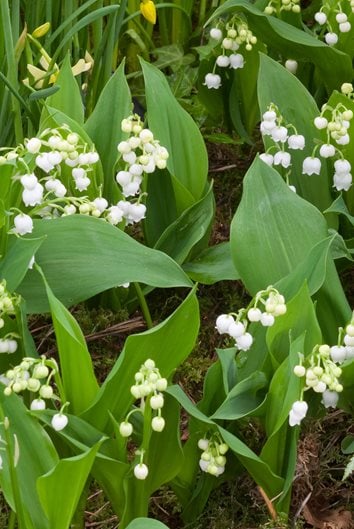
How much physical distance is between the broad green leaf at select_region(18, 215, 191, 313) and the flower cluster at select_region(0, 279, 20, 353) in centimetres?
15

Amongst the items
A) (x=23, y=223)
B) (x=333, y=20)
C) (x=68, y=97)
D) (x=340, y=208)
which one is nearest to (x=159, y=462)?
(x=23, y=223)

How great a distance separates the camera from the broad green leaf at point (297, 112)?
2484 millimetres

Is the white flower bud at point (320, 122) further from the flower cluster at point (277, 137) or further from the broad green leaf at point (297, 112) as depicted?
the broad green leaf at point (297, 112)

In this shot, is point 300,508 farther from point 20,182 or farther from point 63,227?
point 20,182

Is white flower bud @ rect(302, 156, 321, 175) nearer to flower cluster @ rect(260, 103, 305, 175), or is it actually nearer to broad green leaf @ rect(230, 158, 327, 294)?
flower cluster @ rect(260, 103, 305, 175)

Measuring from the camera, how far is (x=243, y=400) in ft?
6.19

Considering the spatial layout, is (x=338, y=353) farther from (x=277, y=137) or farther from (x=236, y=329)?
(x=277, y=137)

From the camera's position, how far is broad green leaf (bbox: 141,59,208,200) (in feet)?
8.01

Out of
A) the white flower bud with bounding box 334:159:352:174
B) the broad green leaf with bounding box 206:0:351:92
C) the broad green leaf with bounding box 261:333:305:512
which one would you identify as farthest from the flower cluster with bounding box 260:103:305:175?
the broad green leaf with bounding box 261:333:305:512

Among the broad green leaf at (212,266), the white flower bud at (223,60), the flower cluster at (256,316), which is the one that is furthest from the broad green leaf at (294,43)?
the flower cluster at (256,316)

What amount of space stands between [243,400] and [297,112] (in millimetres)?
904

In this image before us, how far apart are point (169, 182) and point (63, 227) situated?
20.4 inches

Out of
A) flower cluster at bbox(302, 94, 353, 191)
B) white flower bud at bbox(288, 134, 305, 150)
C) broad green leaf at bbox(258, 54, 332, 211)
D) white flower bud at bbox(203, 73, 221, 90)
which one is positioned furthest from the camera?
white flower bud at bbox(203, 73, 221, 90)

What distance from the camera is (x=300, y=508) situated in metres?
1.92
